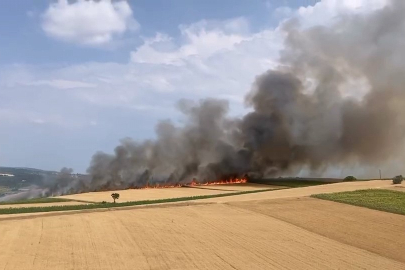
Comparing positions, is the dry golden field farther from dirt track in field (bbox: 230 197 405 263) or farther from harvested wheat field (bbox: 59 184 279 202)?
harvested wheat field (bbox: 59 184 279 202)

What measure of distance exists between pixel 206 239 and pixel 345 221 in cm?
1153

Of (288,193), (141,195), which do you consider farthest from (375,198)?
(141,195)

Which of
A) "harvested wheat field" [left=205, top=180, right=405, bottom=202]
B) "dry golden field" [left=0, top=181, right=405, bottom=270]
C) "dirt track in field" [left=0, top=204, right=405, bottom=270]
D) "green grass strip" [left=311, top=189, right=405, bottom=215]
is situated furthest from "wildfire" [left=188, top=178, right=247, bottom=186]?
"dirt track in field" [left=0, top=204, right=405, bottom=270]

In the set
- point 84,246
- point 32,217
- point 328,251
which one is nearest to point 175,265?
point 84,246

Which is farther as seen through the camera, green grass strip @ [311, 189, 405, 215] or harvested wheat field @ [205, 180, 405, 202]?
harvested wheat field @ [205, 180, 405, 202]

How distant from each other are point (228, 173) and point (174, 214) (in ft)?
179

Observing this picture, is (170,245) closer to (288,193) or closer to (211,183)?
(288,193)

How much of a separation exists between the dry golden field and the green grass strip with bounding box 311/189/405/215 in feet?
4.83

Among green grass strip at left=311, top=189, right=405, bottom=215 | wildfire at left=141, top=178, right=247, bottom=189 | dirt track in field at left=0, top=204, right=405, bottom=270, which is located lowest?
dirt track in field at left=0, top=204, right=405, bottom=270

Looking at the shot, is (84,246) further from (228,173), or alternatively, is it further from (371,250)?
(228,173)

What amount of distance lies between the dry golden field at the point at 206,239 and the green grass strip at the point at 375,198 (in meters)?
1.47

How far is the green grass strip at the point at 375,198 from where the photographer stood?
3662 cm

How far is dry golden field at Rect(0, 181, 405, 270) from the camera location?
19.0m

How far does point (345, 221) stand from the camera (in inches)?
1232
